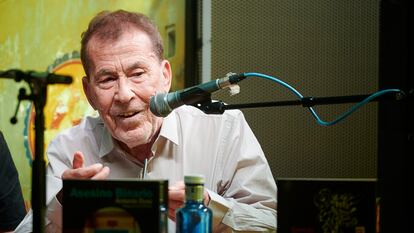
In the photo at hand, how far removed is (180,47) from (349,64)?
790 millimetres

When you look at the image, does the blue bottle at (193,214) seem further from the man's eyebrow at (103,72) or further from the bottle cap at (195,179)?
the man's eyebrow at (103,72)

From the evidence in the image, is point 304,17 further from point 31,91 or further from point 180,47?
point 31,91

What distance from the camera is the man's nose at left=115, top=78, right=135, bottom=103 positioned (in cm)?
165

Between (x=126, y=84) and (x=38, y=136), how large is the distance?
2.56ft

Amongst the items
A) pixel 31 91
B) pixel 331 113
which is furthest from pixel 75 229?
pixel 331 113

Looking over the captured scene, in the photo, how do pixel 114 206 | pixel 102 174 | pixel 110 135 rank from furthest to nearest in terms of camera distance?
pixel 110 135 < pixel 102 174 < pixel 114 206

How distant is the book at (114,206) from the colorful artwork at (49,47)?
1769 millimetres

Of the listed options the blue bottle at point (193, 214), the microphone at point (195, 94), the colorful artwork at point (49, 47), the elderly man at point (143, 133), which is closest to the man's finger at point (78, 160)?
the microphone at point (195, 94)

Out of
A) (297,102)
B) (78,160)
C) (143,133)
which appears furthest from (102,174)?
(143,133)

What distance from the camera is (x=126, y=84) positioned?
1671mm

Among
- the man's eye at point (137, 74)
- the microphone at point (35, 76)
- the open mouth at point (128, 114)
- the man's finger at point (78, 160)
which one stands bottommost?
the man's finger at point (78, 160)

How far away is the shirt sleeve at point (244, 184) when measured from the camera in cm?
140

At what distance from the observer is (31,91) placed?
3.02 ft

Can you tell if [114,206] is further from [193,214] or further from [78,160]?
[78,160]
